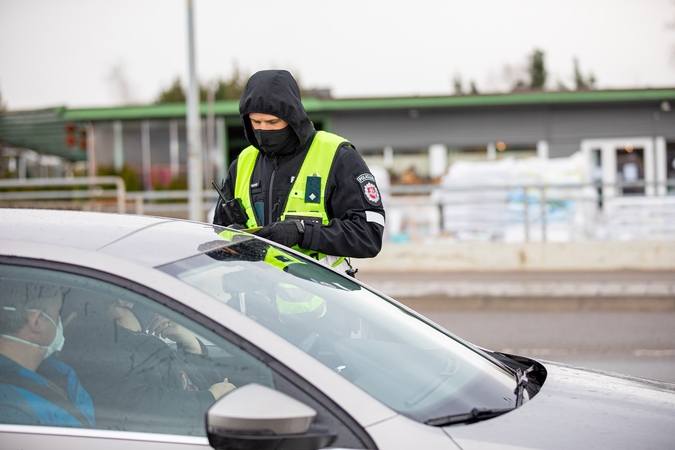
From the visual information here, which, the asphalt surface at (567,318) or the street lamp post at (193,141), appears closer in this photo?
the asphalt surface at (567,318)

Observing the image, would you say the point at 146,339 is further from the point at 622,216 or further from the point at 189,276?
the point at 622,216

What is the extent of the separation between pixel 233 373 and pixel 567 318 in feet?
23.8

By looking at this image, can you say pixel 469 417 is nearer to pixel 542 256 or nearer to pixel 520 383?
pixel 520 383

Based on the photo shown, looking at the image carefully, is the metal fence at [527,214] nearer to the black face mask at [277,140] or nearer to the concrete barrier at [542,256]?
the concrete barrier at [542,256]

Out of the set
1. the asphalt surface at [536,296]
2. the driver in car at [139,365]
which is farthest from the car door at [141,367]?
the asphalt surface at [536,296]

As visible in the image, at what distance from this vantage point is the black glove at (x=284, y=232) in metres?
2.93

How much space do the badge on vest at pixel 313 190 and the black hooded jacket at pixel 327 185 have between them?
45 mm

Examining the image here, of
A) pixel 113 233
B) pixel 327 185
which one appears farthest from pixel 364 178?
pixel 113 233

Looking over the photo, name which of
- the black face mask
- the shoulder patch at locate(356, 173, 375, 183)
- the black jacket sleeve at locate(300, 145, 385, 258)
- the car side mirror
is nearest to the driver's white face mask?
the car side mirror

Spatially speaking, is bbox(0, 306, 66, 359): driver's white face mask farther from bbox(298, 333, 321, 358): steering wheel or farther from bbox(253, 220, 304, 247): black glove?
bbox(253, 220, 304, 247): black glove

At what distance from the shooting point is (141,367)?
196 centimetres

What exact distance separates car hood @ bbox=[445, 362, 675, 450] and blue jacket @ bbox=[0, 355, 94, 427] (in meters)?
1.00

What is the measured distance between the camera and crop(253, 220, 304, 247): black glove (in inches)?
115

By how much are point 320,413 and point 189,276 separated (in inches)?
21.3
